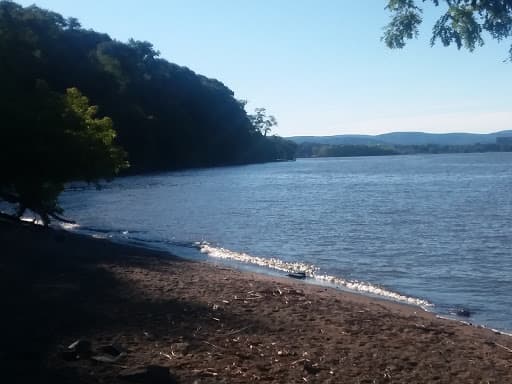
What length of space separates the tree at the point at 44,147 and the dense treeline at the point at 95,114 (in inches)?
1.1

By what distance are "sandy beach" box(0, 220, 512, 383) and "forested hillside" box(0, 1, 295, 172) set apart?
49297mm

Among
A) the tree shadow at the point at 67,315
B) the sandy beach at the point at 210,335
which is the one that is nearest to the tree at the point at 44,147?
the tree shadow at the point at 67,315

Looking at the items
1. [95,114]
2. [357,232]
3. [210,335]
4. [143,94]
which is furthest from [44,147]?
[143,94]

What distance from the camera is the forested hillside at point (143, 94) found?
81.6m

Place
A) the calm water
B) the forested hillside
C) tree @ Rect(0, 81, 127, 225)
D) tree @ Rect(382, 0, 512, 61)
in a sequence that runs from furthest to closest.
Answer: the forested hillside < tree @ Rect(0, 81, 127, 225) < the calm water < tree @ Rect(382, 0, 512, 61)

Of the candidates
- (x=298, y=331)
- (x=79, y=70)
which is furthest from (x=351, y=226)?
(x=79, y=70)

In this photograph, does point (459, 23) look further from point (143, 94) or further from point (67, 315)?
point (143, 94)

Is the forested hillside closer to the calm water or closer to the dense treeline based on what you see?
the dense treeline

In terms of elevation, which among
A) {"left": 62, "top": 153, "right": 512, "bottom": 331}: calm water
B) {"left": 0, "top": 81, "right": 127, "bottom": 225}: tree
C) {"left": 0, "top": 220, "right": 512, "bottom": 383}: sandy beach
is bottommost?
{"left": 62, "top": 153, "right": 512, "bottom": 331}: calm water

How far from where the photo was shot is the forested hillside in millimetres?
81625

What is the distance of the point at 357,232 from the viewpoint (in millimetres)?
28562

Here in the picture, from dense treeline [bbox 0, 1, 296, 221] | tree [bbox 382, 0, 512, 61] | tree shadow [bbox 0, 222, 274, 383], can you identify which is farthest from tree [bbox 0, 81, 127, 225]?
tree [bbox 382, 0, 512, 61]

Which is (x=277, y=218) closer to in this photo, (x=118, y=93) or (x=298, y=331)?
(x=298, y=331)

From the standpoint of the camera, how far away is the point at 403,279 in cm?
1809
